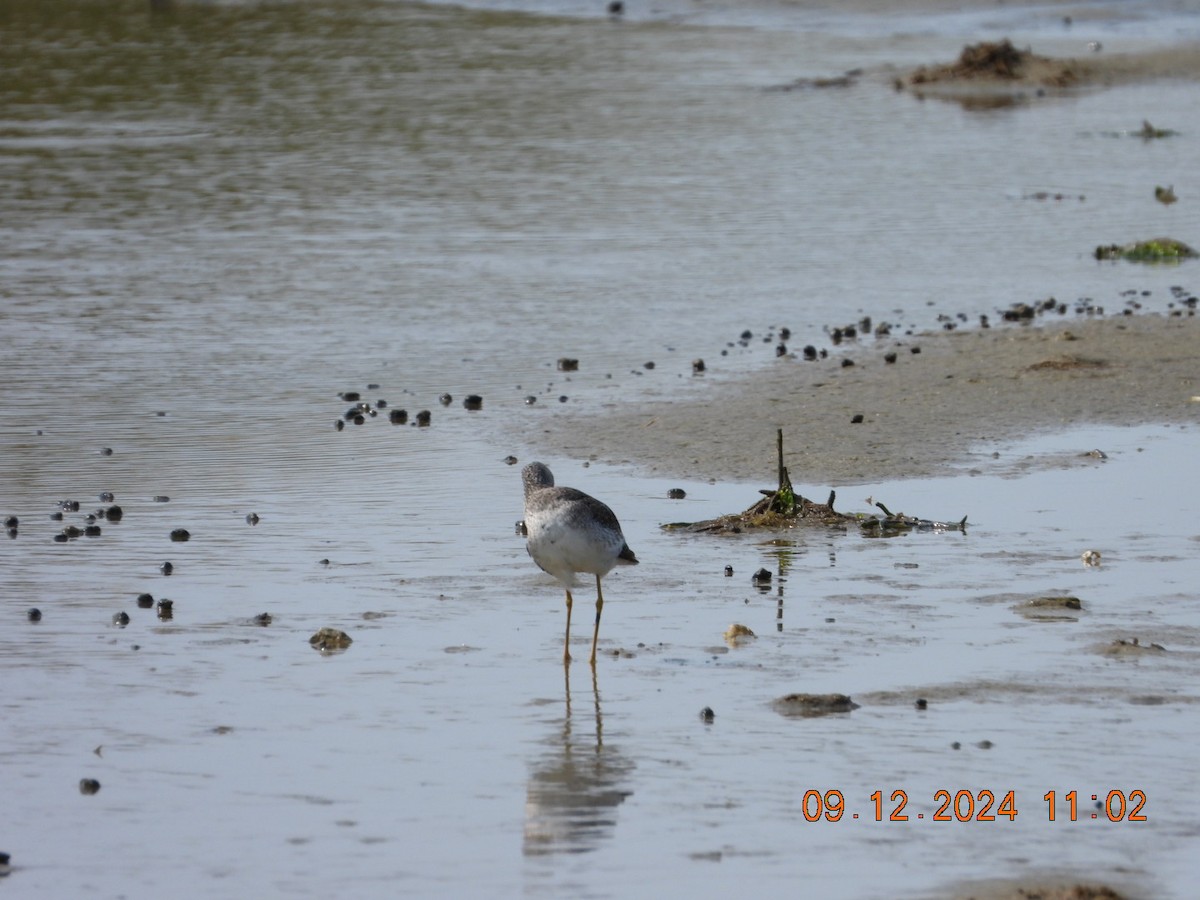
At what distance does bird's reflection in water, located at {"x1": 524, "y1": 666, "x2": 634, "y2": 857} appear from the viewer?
25.7 ft

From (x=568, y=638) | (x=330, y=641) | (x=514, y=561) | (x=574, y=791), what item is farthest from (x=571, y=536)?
(x=514, y=561)

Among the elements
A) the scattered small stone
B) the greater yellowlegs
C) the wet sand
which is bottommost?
the scattered small stone

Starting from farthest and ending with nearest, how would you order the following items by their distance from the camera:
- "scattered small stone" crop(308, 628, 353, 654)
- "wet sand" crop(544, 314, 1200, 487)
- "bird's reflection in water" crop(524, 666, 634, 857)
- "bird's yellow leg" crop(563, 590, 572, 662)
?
"wet sand" crop(544, 314, 1200, 487)
"scattered small stone" crop(308, 628, 353, 654)
"bird's yellow leg" crop(563, 590, 572, 662)
"bird's reflection in water" crop(524, 666, 634, 857)

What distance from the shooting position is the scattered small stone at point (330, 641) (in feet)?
33.1

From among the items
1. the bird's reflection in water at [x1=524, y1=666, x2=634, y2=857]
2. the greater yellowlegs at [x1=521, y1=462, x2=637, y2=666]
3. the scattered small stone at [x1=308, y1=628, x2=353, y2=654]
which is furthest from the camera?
the scattered small stone at [x1=308, y1=628, x2=353, y2=654]

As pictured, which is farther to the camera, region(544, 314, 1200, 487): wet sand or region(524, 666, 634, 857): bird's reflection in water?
region(544, 314, 1200, 487): wet sand

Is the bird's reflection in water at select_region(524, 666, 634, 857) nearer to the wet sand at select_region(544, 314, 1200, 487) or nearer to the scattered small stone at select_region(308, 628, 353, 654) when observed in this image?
the scattered small stone at select_region(308, 628, 353, 654)

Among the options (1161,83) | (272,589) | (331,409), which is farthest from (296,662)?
(1161,83)

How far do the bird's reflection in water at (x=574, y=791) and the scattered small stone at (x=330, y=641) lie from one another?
151 cm

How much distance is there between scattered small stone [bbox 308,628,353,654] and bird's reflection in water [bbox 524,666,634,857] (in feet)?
4.95

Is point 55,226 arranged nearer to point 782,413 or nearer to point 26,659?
point 782,413
